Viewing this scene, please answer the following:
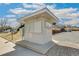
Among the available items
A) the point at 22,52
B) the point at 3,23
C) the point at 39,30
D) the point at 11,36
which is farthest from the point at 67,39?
the point at 3,23

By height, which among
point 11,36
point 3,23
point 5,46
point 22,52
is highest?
point 3,23

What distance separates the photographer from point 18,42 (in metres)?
2.15

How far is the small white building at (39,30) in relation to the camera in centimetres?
209

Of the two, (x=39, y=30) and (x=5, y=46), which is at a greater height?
(x=39, y=30)

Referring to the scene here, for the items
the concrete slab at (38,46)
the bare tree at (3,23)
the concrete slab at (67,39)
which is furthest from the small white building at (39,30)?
the bare tree at (3,23)

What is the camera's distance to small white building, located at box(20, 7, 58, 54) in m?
2.09

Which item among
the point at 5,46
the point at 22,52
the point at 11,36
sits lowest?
the point at 22,52

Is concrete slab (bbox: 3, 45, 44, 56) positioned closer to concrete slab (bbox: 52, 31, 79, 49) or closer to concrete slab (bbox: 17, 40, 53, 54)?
concrete slab (bbox: 17, 40, 53, 54)

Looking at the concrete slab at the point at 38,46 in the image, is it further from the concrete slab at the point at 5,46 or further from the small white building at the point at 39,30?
the concrete slab at the point at 5,46

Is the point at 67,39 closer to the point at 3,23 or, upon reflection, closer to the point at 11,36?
the point at 11,36

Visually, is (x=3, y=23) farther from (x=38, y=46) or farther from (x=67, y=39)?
(x=67, y=39)

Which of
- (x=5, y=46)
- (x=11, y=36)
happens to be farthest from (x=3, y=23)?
(x=5, y=46)

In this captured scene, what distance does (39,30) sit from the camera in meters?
2.14

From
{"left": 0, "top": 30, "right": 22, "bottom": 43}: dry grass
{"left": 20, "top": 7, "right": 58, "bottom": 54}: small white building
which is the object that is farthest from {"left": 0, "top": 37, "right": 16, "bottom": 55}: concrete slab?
{"left": 20, "top": 7, "right": 58, "bottom": 54}: small white building
